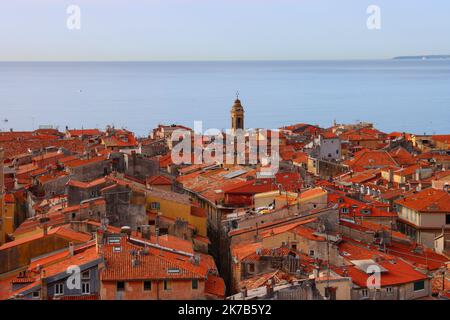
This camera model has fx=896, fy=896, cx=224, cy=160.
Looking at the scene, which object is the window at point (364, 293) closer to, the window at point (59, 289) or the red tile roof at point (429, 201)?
the window at point (59, 289)

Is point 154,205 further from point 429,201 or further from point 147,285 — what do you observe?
point 429,201

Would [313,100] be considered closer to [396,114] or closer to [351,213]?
[396,114]

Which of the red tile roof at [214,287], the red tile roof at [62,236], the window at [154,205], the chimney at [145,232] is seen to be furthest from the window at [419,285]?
the window at [154,205]

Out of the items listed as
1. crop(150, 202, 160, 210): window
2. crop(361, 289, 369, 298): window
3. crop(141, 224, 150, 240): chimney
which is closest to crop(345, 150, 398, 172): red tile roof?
crop(150, 202, 160, 210): window

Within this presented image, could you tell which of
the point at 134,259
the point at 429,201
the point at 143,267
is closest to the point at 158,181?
the point at 429,201

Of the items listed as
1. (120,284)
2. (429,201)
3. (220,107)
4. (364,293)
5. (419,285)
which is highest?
(120,284)

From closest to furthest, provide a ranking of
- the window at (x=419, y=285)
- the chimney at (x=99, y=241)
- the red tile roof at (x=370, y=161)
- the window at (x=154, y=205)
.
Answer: the chimney at (x=99, y=241)
the window at (x=419, y=285)
the window at (x=154, y=205)
the red tile roof at (x=370, y=161)

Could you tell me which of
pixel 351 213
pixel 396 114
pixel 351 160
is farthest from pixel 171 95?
pixel 351 213

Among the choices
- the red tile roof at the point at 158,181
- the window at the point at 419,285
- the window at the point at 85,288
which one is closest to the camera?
the window at the point at 85,288

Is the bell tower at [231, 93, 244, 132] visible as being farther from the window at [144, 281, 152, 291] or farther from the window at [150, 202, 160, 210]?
the window at [144, 281, 152, 291]

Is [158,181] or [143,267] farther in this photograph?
[158,181]

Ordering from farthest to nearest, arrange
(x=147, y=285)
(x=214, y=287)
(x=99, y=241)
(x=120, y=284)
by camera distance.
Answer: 1. (x=99, y=241)
2. (x=214, y=287)
3. (x=147, y=285)
4. (x=120, y=284)
